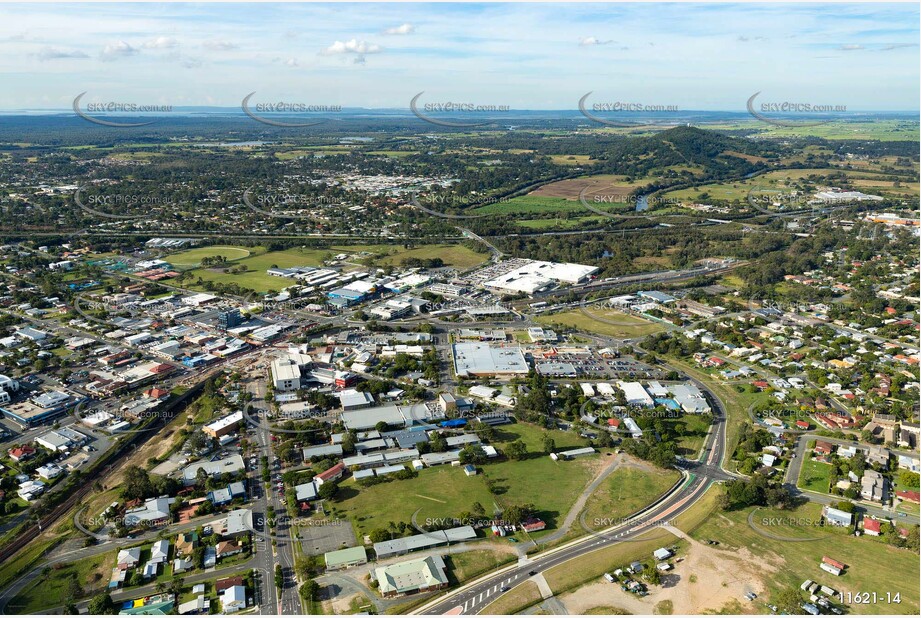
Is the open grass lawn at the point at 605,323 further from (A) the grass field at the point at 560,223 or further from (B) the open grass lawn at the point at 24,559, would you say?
(B) the open grass lawn at the point at 24,559

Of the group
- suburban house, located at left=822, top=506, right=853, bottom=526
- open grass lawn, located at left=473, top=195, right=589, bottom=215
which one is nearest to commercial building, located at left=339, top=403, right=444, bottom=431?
suburban house, located at left=822, top=506, right=853, bottom=526

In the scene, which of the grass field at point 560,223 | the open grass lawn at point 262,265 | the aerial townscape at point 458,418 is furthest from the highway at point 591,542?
the grass field at point 560,223

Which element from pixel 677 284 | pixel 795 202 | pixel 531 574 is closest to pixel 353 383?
pixel 531 574

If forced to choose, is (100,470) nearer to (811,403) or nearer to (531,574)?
(531,574)

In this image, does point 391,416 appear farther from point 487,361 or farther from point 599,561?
point 599,561

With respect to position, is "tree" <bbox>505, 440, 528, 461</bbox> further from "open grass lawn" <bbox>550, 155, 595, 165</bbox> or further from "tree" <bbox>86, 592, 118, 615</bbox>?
"open grass lawn" <bbox>550, 155, 595, 165</bbox>
